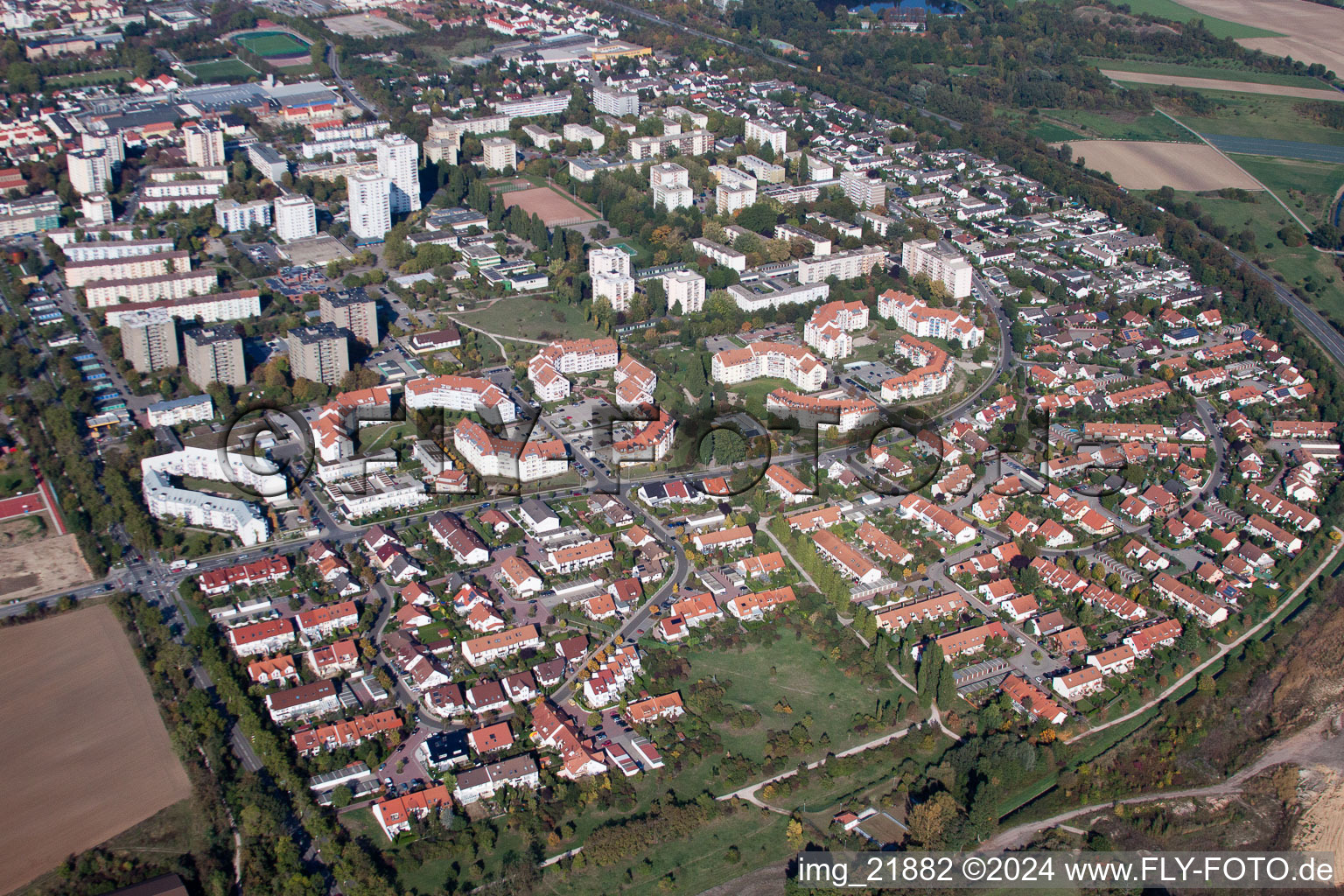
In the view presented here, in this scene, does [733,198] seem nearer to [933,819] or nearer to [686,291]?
[686,291]

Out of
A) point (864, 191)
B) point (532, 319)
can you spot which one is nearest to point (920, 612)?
point (532, 319)

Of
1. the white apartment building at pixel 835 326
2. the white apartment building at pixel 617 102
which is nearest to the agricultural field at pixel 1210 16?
the white apartment building at pixel 617 102

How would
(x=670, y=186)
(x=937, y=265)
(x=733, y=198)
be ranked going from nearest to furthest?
(x=937, y=265)
(x=733, y=198)
(x=670, y=186)

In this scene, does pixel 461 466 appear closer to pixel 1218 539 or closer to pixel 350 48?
pixel 1218 539

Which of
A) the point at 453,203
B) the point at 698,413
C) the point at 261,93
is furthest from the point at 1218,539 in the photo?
the point at 261,93

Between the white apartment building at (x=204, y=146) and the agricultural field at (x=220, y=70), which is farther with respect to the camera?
the agricultural field at (x=220, y=70)

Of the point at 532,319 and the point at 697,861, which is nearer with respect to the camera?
the point at 697,861

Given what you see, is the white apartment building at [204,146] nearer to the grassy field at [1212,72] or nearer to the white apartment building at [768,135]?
the white apartment building at [768,135]
